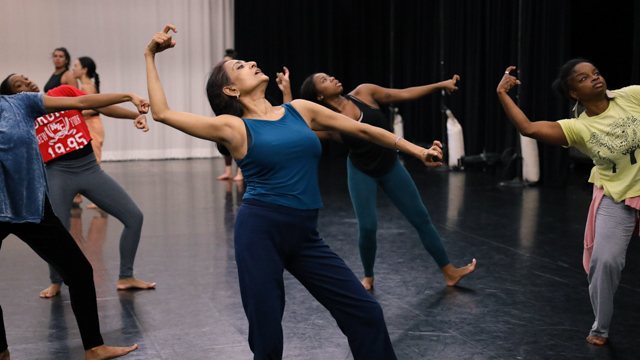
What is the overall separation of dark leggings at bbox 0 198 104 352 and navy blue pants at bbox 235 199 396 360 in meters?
1.03

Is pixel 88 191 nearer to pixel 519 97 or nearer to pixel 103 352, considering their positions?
pixel 103 352

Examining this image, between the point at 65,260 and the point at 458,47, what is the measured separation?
8.49 metres

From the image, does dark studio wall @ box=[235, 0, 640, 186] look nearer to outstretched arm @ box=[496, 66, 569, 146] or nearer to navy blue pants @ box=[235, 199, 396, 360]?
outstretched arm @ box=[496, 66, 569, 146]

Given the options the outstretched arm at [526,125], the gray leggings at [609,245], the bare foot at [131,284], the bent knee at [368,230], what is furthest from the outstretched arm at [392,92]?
the bare foot at [131,284]

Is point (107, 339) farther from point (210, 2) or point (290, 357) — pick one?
point (210, 2)

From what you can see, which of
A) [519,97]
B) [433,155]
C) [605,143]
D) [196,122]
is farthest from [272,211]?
[519,97]

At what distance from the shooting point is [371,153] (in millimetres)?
3746

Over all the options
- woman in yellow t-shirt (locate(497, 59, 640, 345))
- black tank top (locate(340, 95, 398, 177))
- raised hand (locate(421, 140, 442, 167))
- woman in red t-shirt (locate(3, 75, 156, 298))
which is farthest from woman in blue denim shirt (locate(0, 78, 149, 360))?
woman in yellow t-shirt (locate(497, 59, 640, 345))

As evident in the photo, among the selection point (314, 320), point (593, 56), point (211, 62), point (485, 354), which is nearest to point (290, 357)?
point (314, 320)

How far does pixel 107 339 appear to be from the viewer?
3236 millimetres

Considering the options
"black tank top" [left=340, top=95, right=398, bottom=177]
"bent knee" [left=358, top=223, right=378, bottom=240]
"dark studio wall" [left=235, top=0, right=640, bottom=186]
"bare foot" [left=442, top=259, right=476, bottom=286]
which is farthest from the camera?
"dark studio wall" [left=235, top=0, right=640, bottom=186]

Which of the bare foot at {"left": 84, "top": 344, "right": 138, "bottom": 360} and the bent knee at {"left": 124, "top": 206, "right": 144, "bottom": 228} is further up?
the bent knee at {"left": 124, "top": 206, "right": 144, "bottom": 228}

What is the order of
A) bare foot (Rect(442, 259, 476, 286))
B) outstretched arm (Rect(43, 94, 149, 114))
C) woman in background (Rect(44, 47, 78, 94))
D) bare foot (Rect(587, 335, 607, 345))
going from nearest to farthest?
outstretched arm (Rect(43, 94, 149, 114)) → bare foot (Rect(587, 335, 607, 345)) → bare foot (Rect(442, 259, 476, 286)) → woman in background (Rect(44, 47, 78, 94))

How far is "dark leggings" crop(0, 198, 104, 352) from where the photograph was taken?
2.79m
